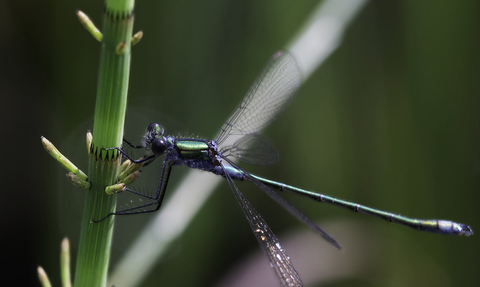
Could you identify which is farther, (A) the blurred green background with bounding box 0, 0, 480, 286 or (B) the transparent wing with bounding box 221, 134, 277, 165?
(A) the blurred green background with bounding box 0, 0, 480, 286

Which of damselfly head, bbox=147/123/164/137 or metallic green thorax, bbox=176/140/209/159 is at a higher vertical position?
damselfly head, bbox=147/123/164/137

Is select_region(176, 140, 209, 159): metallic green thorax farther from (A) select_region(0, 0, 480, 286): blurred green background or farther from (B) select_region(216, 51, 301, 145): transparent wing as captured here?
(A) select_region(0, 0, 480, 286): blurred green background

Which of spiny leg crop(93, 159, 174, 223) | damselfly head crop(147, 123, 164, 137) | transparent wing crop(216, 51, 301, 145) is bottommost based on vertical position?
spiny leg crop(93, 159, 174, 223)

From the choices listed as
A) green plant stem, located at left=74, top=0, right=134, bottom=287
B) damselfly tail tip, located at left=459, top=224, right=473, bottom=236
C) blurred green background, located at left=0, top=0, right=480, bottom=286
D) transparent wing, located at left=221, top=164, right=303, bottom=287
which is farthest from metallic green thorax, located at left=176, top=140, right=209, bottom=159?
damselfly tail tip, located at left=459, top=224, right=473, bottom=236

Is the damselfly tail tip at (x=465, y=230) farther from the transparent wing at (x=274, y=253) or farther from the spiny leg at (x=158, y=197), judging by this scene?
the spiny leg at (x=158, y=197)

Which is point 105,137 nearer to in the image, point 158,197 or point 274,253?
point 158,197

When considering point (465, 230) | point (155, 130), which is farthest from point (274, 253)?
point (465, 230)

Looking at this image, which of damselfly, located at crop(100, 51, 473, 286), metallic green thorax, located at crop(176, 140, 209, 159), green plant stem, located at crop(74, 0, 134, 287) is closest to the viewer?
green plant stem, located at crop(74, 0, 134, 287)
